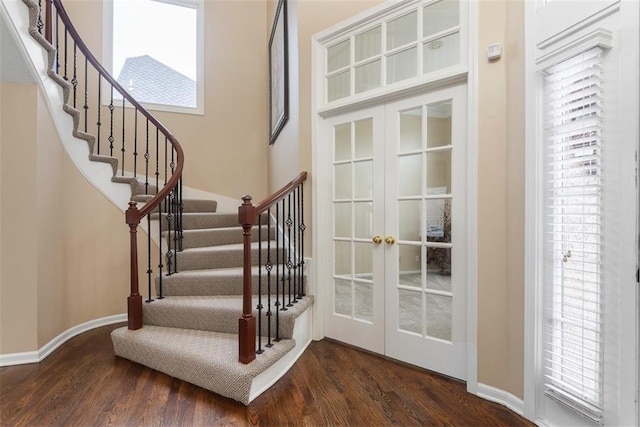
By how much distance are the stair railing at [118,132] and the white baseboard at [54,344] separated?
63 centimetres

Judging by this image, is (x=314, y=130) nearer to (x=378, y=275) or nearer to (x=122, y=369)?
(x=378, y=275)

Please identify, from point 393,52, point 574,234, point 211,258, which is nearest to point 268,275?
point 211,258

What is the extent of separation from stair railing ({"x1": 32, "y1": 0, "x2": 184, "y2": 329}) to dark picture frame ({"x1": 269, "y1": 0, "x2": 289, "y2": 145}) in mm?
1111

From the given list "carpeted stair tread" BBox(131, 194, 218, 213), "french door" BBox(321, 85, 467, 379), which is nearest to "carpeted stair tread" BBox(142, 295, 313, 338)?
"french door" BBox(321, 85, 467, 379)

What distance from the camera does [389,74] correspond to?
91.4 inches

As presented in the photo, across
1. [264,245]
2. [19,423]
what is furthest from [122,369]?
[264,245]

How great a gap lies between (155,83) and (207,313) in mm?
3192

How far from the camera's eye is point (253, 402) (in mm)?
1797

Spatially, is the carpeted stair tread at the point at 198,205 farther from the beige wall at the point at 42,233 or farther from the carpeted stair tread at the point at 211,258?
the carpeted stair tread at the point at 211,258

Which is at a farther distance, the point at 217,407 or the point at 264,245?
the point at 264,245

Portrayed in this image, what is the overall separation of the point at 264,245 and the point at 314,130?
123 cm

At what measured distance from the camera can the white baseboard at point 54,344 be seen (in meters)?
2.26

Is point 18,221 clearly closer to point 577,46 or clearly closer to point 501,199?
point 501,199

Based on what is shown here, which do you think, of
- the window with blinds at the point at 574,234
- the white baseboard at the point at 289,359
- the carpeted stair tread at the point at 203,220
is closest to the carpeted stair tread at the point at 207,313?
the white baseboard at the point at 289,359
